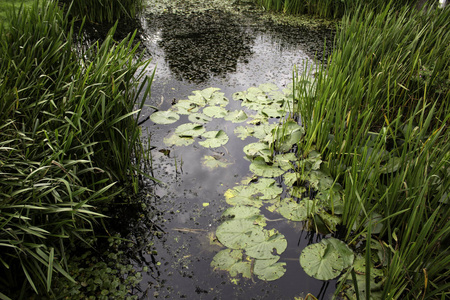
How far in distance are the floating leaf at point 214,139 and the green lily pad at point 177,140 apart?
3.7 inches

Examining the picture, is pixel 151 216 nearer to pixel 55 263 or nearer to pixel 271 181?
pixel 55 263

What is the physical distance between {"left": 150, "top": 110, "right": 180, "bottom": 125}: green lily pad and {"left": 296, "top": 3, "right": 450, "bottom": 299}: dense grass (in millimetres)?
1006

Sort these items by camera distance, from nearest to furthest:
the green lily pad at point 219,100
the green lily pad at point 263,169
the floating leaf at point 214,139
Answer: the green lily pad at point 263,169 → the floating leaf at point 214,139 → the green lily pad at point 219,100

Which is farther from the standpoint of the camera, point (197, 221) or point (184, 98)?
point (184, 98)

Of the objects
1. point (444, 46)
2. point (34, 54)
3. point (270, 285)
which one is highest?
point (444, 46)

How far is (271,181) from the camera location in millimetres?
1978

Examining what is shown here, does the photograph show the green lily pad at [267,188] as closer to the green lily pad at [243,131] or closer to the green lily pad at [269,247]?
the green lily pad at [269,247]

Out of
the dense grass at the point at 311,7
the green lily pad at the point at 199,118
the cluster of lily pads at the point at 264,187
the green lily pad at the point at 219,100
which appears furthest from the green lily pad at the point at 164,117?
the dense grass at the point at 311,7

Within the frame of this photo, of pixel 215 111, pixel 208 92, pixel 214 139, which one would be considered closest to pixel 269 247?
pixel 214 139

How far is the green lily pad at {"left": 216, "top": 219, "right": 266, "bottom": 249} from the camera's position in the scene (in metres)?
1.57

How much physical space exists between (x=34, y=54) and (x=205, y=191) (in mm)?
1345

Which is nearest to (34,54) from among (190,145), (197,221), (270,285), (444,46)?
(190,145)

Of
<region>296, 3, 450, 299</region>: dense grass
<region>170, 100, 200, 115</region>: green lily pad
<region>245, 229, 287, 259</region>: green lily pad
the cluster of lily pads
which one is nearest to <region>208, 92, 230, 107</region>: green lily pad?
the cluster of lily pads

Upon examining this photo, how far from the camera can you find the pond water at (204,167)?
4.63 feet
